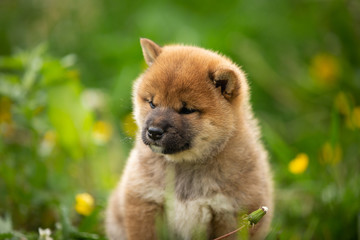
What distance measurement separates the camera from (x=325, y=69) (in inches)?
279

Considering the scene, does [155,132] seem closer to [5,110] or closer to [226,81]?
[226,81]

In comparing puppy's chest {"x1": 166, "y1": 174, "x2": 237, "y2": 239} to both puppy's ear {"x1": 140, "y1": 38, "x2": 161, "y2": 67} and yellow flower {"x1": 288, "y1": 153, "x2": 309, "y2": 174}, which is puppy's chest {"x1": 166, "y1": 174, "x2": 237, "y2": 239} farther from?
yellow flower {"x1": 288, "y1": 153, "x2": 309, "y2": 174}

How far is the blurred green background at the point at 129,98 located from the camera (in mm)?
4660

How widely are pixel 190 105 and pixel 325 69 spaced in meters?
3.97

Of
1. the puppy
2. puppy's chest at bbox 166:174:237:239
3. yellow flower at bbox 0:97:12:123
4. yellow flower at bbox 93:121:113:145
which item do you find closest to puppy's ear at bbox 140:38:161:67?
the puppy

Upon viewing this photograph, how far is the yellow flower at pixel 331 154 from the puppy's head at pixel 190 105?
4.65ft

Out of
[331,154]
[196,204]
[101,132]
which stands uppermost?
[101,132]

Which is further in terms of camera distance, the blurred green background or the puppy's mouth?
the blurred green background

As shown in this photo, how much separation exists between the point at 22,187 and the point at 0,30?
3.73m

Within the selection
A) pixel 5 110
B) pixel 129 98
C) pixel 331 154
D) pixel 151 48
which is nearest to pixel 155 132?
pixel 151 48

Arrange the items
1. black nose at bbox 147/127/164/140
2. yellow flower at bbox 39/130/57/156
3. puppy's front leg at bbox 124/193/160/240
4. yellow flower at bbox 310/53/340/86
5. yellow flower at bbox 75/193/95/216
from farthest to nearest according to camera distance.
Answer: yellow flower at bbox 310/53/340/86
yellow flower at bbox 39/130/57/156
yellow flower at bbox 75/193/95/216
puppy's front leg at bbox 124/193/160/240
black nose at bbox 147/127/164/140

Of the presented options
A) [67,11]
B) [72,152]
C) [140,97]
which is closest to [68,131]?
[72,152]

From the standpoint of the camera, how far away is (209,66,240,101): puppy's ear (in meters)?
3.69

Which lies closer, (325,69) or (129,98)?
(129,98)
